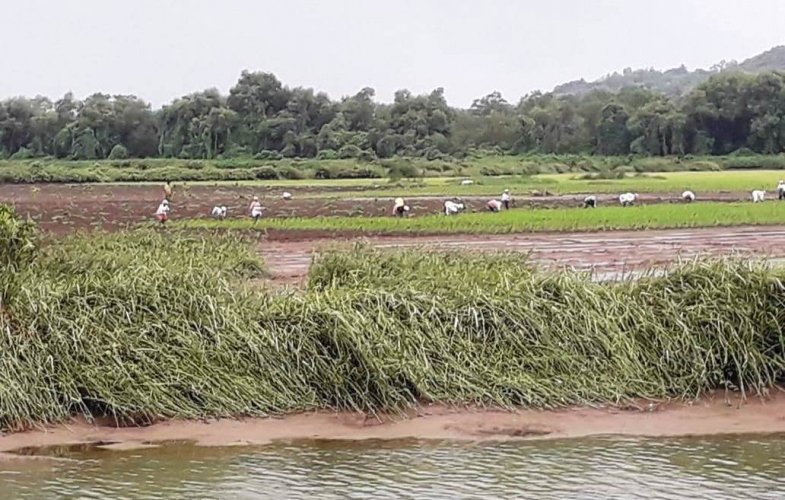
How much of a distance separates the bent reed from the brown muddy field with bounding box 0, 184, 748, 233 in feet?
53.7

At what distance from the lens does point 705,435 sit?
888 cm

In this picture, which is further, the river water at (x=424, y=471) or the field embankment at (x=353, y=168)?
the field embankment at (x=353, y=168)

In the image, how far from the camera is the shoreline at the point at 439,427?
860 cm

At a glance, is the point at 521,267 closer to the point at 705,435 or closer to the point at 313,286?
the point at 313,286

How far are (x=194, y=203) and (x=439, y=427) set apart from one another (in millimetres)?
28918

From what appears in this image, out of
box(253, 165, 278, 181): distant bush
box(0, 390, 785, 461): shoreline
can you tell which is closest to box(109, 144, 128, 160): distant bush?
box(253, 165, 278, 181): distant bush

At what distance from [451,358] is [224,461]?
238 cm

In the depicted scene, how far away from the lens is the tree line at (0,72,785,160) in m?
69.7

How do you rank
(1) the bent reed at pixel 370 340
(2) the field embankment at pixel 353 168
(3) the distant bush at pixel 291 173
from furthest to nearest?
(3) the distant bush at pixel 291 173 → (2) the field embankment at pixel 353 168 → (1) the bent reed at pixel 370 340

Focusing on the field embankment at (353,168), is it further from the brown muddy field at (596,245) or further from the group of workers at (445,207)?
the brown muddy field at (596,245)

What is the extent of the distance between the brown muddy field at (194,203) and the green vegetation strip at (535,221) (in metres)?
3.28

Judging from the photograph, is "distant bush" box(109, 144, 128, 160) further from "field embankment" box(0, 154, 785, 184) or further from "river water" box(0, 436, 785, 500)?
"river water" box(0, 436, 785, 500)

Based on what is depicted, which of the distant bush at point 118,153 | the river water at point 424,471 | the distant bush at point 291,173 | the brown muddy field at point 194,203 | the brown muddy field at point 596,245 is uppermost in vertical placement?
the distant bush at point 118,153

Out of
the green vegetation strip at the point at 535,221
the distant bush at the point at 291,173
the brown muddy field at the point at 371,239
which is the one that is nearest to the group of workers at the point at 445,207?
the green vegetation strip at the point at 535,221
